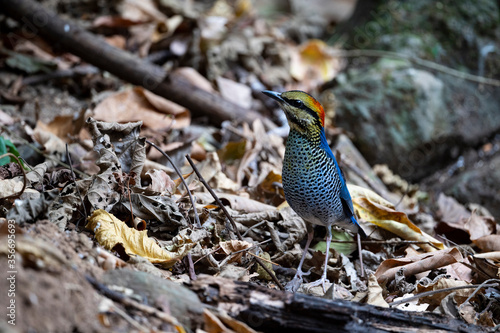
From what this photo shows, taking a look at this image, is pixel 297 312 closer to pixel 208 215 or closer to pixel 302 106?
pixel 208 215

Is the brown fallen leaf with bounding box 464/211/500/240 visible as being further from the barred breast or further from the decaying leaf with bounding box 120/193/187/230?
the decaying leaf with bounding box 120/193/187/230

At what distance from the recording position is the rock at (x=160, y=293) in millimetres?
2246

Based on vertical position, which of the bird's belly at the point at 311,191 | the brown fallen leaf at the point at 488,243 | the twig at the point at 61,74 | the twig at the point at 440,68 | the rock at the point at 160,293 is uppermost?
the twig at the point at 440,68

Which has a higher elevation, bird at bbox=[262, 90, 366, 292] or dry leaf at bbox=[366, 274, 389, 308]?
bird at bbox=[262, 90, 366, 292]

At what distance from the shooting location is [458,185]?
6.48 metres

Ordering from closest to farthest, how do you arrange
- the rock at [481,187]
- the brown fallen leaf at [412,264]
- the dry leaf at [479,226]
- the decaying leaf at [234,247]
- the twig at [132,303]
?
1. the twig at [132,303]
2. the decaying leaf at [234,247]
3. the brown fallen leaf at [412,264]
4. the dry leaf at [479,226]
5. the rock at [481,187]

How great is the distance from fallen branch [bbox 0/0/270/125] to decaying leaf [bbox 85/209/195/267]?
3.00 metres

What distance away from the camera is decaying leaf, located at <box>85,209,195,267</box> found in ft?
9.47

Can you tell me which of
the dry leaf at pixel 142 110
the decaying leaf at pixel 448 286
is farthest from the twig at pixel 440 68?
the decaying leaf at pixel 448 286

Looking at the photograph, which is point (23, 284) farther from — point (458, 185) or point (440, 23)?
point (440, 23)

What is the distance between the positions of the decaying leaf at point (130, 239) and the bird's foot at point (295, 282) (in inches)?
33.1

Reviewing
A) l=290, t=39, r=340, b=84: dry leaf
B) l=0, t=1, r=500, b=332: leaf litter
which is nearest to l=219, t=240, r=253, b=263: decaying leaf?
l=0, t=1, r=500, b=332: leaf litter

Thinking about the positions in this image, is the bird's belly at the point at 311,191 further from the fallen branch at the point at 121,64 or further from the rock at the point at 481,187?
the rock at the point at 481,187

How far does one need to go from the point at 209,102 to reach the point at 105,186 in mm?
2799
